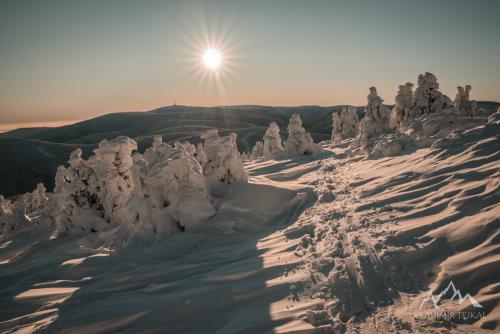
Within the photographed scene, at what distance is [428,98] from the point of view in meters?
28.7

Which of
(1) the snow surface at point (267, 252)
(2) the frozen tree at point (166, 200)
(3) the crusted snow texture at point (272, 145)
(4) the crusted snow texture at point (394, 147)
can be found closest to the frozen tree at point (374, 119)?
(3) the crusted snow texture at point (272, 145)

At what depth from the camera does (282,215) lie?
11.3 metres

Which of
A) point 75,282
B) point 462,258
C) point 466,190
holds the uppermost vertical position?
point 466,190

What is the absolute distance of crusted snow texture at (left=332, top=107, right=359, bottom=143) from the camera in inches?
1892

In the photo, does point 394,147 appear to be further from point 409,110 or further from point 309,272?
point 309,272

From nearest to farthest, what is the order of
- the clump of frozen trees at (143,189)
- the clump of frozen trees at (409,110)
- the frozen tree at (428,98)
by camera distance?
the clump of frozen trees at (143,189)
the clump of frozen trees at (409,110)
the frozen tree at (428,98)

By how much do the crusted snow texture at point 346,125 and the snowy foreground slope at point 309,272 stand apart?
3866 centimetres

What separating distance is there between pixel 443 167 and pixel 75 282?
Answer: 12.1 meters

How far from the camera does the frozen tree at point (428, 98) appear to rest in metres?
28.1

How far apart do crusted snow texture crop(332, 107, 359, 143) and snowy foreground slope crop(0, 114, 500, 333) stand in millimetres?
38659

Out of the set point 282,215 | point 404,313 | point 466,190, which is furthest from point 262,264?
point 466,190

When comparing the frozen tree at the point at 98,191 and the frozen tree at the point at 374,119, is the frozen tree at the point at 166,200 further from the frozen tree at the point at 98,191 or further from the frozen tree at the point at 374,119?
the frozen tree at the point at 374,119

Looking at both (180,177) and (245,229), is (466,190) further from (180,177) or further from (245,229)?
(180,177)

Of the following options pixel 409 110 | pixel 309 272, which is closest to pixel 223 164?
pixel 309 272
